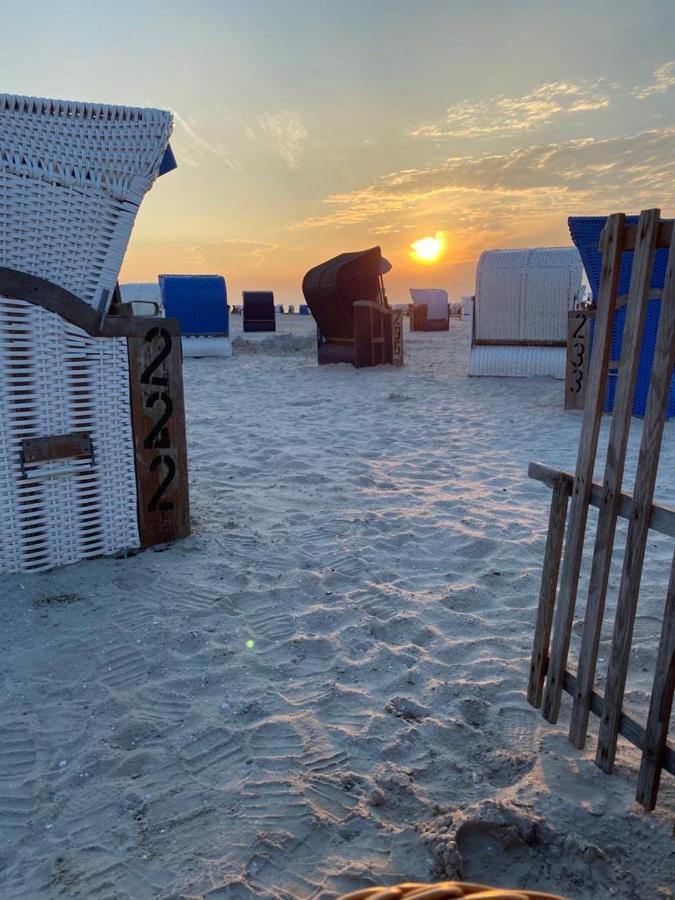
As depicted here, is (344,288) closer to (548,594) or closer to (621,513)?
(548,594)

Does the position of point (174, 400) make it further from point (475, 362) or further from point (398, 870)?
point (475, 362)

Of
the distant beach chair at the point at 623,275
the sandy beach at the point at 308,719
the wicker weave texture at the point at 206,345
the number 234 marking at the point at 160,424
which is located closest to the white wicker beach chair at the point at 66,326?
the number 234 marking at the point at 160,424

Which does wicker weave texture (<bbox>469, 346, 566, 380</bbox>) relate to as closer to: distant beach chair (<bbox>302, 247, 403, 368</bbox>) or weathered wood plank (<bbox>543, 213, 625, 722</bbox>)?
distant beach chair (<bbox>302, 247, 403, 368</bbox>)

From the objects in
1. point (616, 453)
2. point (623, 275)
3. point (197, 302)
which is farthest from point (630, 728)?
point (197, 302)

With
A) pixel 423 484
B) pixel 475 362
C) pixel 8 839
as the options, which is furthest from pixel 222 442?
pixel 475 362

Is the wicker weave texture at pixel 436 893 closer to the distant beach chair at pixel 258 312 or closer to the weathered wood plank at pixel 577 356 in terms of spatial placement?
the weathered wood plank at pixel 577 356

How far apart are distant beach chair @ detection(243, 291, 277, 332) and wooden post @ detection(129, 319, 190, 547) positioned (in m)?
23.8

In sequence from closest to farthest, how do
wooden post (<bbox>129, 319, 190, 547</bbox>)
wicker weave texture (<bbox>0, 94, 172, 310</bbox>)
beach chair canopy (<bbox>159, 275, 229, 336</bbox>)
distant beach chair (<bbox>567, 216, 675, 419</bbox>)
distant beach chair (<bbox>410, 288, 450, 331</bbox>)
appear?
wicker weave texture (<bbox>0, 94, 172, 310</bbox>), wooden post (<bbox>129, 319, 190, 547</bbox>), distant beach chair (<bbox>567, 216, 675, 419</bbox>), beach chair canopy (<bbox>159, 275, 229, 336</bbox>), distant beach chair (<bbox>410, 288, 450, 331</bbox>)

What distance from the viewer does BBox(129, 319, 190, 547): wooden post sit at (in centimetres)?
360

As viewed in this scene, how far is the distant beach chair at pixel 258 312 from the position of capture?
88.6ft

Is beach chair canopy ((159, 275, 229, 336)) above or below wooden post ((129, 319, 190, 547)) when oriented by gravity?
above

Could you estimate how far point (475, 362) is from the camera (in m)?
12.1

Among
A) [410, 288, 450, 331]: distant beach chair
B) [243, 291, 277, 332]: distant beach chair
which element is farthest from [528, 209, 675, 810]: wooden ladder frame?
[410, 288, 450, 331]: distant beach chair

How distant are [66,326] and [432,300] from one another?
26.8 m
